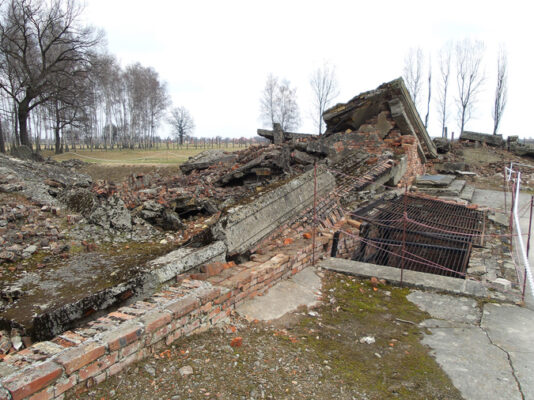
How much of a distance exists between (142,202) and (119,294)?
16.6 feet

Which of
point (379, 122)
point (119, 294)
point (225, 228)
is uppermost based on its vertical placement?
point (379, 122)

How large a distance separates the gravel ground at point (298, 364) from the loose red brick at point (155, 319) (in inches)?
8.2

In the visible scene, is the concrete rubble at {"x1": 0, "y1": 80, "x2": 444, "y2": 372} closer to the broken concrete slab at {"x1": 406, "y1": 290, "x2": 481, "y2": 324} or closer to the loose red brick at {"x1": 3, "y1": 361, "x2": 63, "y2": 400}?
the loose red brick at {"x1": 3, "y1": 361, "x2": 63, "y2": 400}

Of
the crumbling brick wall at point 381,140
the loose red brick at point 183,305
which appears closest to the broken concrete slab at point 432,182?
the crumbling brick wall at point 381,140

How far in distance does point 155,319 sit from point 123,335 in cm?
28

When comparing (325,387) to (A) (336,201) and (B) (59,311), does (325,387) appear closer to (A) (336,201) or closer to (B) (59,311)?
(B) (59,311)

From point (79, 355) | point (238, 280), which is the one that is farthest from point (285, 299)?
point (79, 355)

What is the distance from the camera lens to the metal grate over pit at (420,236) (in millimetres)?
5410

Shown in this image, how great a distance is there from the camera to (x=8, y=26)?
2136 centimetres

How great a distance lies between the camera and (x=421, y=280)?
14.0 feet

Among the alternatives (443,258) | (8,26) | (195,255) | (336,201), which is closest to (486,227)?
(443,258)

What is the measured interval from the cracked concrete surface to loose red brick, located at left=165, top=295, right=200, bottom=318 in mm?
2097

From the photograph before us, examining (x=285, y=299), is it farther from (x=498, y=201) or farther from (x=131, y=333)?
(x=498, y=201)

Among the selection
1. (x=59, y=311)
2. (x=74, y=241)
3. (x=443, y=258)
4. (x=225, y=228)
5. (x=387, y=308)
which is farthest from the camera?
(x=74, y=241)
